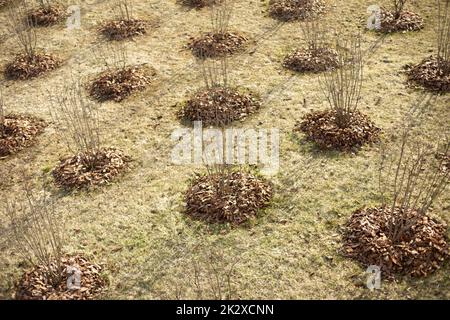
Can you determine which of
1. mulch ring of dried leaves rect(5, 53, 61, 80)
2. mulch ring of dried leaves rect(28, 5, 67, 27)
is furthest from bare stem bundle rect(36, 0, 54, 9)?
mulch ring of dried leaves rect(5, 53, 61, 80)

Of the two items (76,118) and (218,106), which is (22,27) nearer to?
(76,118)

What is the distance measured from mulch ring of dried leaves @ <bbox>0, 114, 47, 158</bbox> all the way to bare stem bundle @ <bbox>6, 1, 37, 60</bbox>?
75.1 inches

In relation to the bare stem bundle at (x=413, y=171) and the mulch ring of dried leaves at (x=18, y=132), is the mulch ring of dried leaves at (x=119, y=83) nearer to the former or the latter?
the mulch ring of dried leaves at (x=18, y=132)

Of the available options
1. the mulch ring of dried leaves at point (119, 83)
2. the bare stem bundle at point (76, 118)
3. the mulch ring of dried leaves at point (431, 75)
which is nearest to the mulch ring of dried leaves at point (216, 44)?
the mulch ring of dried leaves at point (119, 83)

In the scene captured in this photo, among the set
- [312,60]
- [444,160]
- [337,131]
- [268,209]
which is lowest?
[268,209]

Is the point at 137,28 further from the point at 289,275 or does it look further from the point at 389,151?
the point at 289,275

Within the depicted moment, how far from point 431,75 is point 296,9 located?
3.30 meters

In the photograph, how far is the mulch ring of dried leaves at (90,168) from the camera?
5891 millimetres

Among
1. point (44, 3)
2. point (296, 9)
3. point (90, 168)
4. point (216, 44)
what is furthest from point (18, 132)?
point (296, 9)

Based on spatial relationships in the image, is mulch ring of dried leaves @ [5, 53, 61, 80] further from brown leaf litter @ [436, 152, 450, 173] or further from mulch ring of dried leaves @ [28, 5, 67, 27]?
brown leaf litter @ [436, 152, 450, 173]

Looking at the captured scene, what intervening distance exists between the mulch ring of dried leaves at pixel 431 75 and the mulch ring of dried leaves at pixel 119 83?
4.33 meters

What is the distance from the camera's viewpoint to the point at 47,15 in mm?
9969

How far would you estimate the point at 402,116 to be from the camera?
6547 mm
